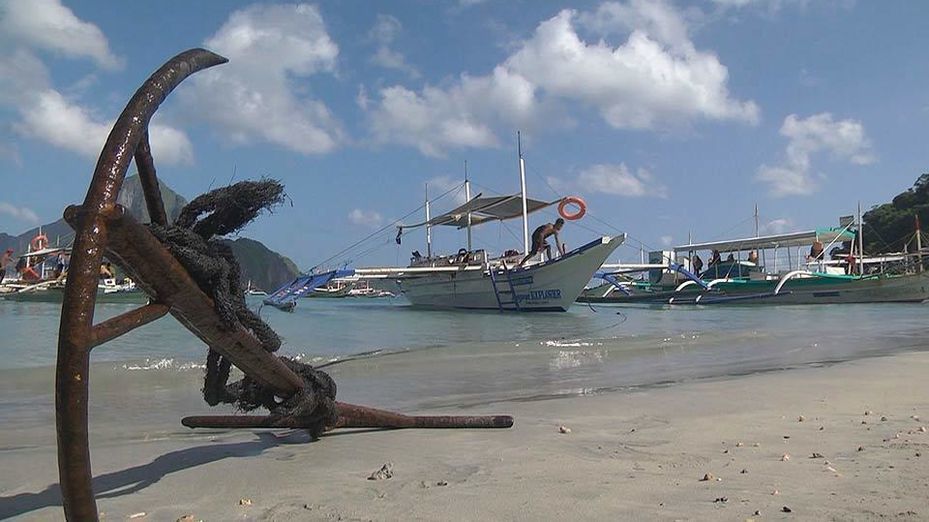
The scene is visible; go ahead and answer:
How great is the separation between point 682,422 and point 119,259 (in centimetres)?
384

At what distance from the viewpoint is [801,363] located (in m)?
9.39

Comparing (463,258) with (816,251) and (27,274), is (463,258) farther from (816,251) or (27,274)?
(27,274)

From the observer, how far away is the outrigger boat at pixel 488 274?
86.0 ft

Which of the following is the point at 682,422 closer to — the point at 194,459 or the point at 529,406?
the point at 529,406

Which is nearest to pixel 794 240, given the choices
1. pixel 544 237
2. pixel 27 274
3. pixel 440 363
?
pixel 544 237


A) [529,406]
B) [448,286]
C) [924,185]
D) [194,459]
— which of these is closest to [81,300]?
[194,459]

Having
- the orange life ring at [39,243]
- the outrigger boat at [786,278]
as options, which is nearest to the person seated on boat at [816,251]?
the outrigger boat at [786,278]

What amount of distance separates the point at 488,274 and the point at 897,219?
46582mm

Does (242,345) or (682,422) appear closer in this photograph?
(242,345)

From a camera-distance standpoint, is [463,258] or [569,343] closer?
[569,343]

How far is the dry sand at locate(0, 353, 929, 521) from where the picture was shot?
2725mm

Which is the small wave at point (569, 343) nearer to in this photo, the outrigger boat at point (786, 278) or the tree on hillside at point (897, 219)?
the outrigger boat at point (786, 278)

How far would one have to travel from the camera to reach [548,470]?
3350 mm

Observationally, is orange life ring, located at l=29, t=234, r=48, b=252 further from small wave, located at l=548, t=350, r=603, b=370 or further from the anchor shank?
the anchor shank
